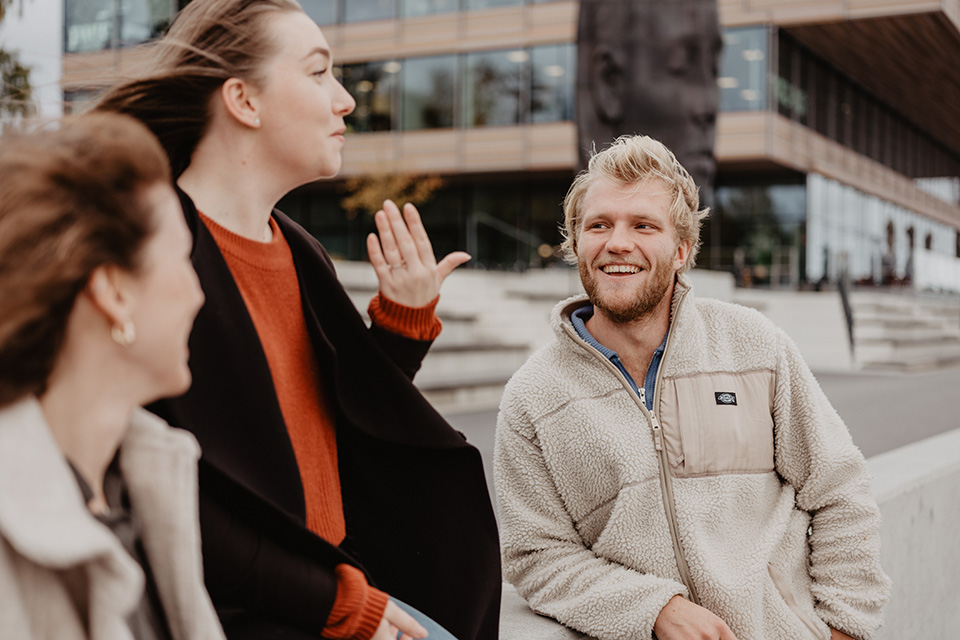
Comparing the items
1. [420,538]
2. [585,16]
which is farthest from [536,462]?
[585,16]

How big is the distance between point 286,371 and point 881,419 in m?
7.35

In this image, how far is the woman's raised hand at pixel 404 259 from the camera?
6.21 feet

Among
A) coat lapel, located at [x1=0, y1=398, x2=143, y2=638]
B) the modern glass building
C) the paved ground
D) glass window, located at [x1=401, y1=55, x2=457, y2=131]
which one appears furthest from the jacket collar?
glass window, located at [x1=401, y1=55, x2=457, y2=131]

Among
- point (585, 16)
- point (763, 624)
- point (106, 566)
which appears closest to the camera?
point (106, 566)

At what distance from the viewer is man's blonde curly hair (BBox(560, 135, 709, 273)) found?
2.66 m

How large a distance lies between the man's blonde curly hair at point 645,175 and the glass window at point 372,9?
30839 mm

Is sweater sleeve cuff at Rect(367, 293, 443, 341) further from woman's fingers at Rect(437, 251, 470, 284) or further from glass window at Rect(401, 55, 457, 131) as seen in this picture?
glass window at Rect(401, 55, 457, 131)

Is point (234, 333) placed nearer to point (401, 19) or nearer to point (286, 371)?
point (286, 371)

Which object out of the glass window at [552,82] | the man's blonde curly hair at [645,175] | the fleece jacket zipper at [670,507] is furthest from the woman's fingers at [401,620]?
the glass window at [552,82]

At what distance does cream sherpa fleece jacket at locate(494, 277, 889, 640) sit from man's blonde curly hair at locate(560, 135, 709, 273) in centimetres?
22

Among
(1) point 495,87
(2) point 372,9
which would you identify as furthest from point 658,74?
(2) point 372,9

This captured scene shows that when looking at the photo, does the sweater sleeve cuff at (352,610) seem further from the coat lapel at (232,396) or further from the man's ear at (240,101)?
the man's ear at (240,101)

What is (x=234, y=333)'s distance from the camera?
167 cm

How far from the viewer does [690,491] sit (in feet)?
8.17
